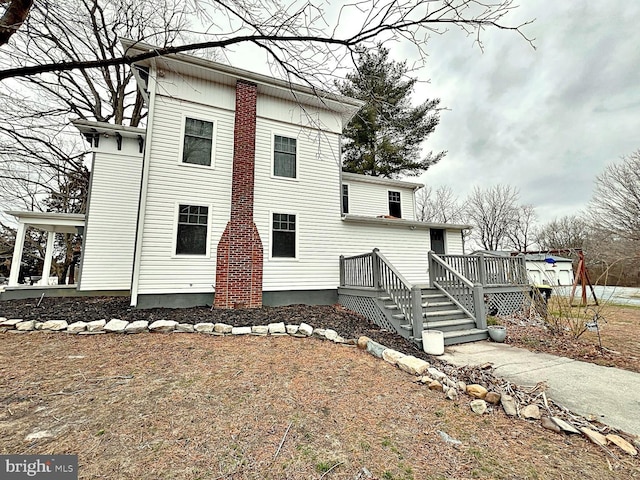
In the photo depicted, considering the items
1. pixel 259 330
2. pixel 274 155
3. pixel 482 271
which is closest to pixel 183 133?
pixel 274 155

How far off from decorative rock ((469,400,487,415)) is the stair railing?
3802 millimetres

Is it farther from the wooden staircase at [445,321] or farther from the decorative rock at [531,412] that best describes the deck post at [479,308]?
the decorative rock at [531,412]

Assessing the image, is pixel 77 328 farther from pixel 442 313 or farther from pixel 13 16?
pixel 442 313

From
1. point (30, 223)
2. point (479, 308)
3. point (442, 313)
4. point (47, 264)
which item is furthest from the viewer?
point (47, 264)

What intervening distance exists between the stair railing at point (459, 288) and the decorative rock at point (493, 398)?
11.6ft

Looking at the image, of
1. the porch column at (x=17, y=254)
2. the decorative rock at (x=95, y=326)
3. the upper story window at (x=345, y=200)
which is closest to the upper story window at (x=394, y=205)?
the upper story window at (x=345, y=200)

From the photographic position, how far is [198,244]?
7.71 meters

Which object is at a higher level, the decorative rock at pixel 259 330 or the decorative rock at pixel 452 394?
the decorative rock at pixel 259 330

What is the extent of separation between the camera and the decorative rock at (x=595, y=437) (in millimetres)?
2438

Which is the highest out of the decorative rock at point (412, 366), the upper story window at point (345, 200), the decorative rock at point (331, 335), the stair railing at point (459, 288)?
the upper story window at point (345, 200)

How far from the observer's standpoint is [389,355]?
4430mm

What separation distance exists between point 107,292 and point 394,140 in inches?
633

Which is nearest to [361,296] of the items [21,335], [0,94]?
[21,335]

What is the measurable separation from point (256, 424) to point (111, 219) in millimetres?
9909
